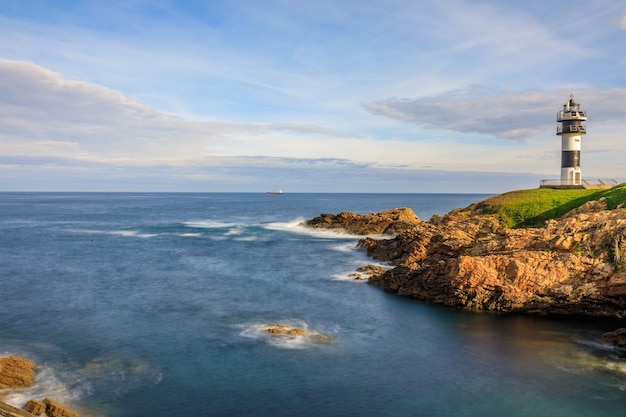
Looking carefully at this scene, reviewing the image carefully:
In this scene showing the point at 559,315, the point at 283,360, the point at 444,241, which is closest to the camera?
the point at 283,360

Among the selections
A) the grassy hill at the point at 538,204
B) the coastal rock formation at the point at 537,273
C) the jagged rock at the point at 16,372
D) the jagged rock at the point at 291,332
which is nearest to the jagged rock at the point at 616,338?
the coastal rock formation at the point at 537,273

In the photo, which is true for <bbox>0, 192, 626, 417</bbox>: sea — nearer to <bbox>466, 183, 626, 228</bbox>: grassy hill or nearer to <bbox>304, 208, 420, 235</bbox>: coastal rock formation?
<bbox>466, 183, 626, 228</bbox>: grassy hill

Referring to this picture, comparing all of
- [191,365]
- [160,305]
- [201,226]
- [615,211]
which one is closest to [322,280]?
[160,305]

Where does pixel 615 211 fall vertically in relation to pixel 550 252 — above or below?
above

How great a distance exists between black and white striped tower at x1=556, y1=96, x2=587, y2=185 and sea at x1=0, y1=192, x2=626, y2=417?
1275 inches

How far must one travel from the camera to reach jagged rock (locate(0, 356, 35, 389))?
66.0ft

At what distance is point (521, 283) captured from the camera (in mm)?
31406

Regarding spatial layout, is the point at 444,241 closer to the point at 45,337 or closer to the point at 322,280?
the point at 322,280

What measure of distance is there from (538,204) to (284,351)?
38334 mm

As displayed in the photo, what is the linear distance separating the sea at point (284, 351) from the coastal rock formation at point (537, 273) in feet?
3.66

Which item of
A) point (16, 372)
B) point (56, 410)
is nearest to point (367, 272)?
point (16, 372)

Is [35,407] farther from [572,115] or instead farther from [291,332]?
[572,115]

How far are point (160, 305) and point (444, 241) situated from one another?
24349 millimetres

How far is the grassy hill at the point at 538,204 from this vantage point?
48.3 meters
